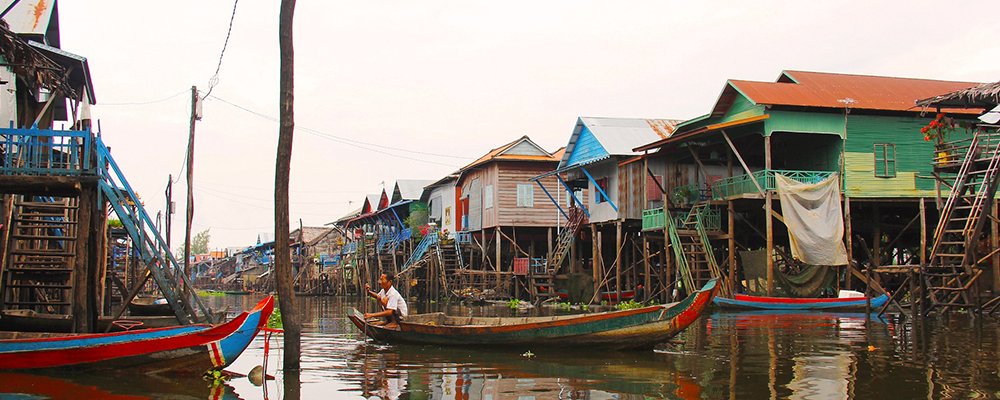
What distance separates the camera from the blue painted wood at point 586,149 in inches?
1155

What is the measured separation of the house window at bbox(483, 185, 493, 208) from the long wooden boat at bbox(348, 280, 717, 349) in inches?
831

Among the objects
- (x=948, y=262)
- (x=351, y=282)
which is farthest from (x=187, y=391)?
(x=351, y=282)

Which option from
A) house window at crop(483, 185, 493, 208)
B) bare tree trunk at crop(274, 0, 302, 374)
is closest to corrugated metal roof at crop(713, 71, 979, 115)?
house window at crop(483, 185, 493, 208)

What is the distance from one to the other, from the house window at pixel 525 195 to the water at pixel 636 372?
19314mm

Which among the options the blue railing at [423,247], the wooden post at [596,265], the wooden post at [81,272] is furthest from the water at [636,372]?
the blue railing at [423,247]

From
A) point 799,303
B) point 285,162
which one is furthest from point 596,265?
point 285,162

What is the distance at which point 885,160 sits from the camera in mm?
24906

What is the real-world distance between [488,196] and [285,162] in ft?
85.0

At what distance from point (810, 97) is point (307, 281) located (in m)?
38.3

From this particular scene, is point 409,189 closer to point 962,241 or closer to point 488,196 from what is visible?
point 488,196

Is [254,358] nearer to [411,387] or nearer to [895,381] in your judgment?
[411,387]

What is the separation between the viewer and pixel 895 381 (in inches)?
417

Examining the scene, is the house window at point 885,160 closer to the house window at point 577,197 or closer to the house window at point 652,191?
the house window at point 652,191

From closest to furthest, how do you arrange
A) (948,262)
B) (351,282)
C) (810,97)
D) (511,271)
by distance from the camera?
1. (948,262)
2. (810,97)
3. (511,271)
4. (351,282)
